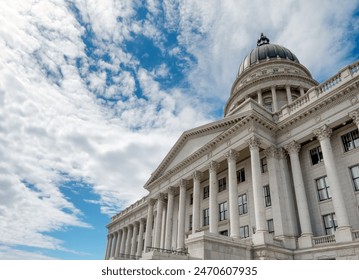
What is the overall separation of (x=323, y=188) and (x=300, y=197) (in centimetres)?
250

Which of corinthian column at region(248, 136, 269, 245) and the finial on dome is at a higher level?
the finial on dome

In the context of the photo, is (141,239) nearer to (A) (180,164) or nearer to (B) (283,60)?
(A) (180,164)

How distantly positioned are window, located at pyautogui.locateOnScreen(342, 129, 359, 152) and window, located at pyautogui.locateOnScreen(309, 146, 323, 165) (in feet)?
6.82

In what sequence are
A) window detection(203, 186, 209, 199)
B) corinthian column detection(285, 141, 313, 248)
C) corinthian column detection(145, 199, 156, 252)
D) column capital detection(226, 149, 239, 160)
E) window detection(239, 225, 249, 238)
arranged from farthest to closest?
corinthian column detection(145, 199, 156, 252) < window detection(203, 186, 209, 199) < window detection(239, 225, 249, 238) < column capital detection(226, 149, 239, 160) < corinthian column detection(285, 141, 313, 248)

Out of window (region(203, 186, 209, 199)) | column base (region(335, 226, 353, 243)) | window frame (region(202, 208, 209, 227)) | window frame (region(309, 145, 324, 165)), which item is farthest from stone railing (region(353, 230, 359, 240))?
window (region(203, 186, 209, 199))

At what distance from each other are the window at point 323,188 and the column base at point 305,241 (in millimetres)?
4016

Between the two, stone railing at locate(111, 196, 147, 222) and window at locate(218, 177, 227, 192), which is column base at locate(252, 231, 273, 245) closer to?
window at locate(218, 177, 227, 192)

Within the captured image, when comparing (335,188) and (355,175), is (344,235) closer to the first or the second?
(335,188)

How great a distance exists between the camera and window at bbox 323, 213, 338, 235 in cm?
2102

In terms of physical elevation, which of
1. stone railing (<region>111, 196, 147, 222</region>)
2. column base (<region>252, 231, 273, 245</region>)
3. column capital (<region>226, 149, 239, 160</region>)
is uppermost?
stone railing (<region>111, 196, 147, 222</region>)

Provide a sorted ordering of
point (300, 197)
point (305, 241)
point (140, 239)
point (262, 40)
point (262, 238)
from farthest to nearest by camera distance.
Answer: point (262, 40), point (140, 239), point (300, 197), point (305, 241), point (262, 238)

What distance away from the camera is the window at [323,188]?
22375mm

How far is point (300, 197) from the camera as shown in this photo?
872 inches

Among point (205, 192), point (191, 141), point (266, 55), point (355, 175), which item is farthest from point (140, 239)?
point (266, 55)
